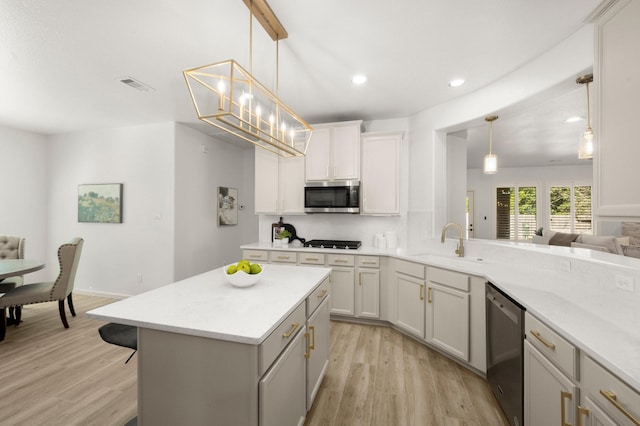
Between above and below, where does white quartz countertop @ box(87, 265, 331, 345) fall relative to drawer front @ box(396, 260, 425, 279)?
above

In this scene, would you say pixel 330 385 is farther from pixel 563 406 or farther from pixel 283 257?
pixel 283 257

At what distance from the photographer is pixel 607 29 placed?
132 cm

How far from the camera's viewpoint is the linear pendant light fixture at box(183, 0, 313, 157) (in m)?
1.29

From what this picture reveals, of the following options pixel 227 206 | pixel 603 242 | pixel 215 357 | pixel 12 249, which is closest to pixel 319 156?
pixel 227 206

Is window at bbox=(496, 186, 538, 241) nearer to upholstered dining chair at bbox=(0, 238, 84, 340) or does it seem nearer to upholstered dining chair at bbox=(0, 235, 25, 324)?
upholstered dining chair at bbox=(0, 238, 84, 340)

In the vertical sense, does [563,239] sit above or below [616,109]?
below

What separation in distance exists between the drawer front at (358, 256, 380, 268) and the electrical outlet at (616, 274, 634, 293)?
1.98m

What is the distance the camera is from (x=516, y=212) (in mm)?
7379

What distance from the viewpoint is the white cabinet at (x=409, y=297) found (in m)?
2.70

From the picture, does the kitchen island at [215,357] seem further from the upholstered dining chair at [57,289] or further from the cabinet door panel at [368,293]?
the upholstered dining chair at [57,289]

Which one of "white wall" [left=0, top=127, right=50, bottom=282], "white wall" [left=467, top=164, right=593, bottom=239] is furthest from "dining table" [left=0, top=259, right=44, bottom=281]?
"white wall" [left=467, top=164, right=593, bottom=239]

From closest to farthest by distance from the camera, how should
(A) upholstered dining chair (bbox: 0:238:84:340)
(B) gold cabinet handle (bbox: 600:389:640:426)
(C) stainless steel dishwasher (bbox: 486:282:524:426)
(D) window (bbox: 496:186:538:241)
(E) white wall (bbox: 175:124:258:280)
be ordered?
(B) gold cabinet handle (bbox: 600:389:640:426)
(C) stainless steel dishwasher (bbox: 486:282:524:426)
(A) upholstered dining chair (bbox: 0:238:84:340)
(E) white wall (bbox: 175:124:258:280)
(D) window (bbox: 496:186:538:241)

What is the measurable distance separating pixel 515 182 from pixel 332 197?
21.7ft

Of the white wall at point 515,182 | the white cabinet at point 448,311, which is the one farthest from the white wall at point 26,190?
the white wall at point 515,182
